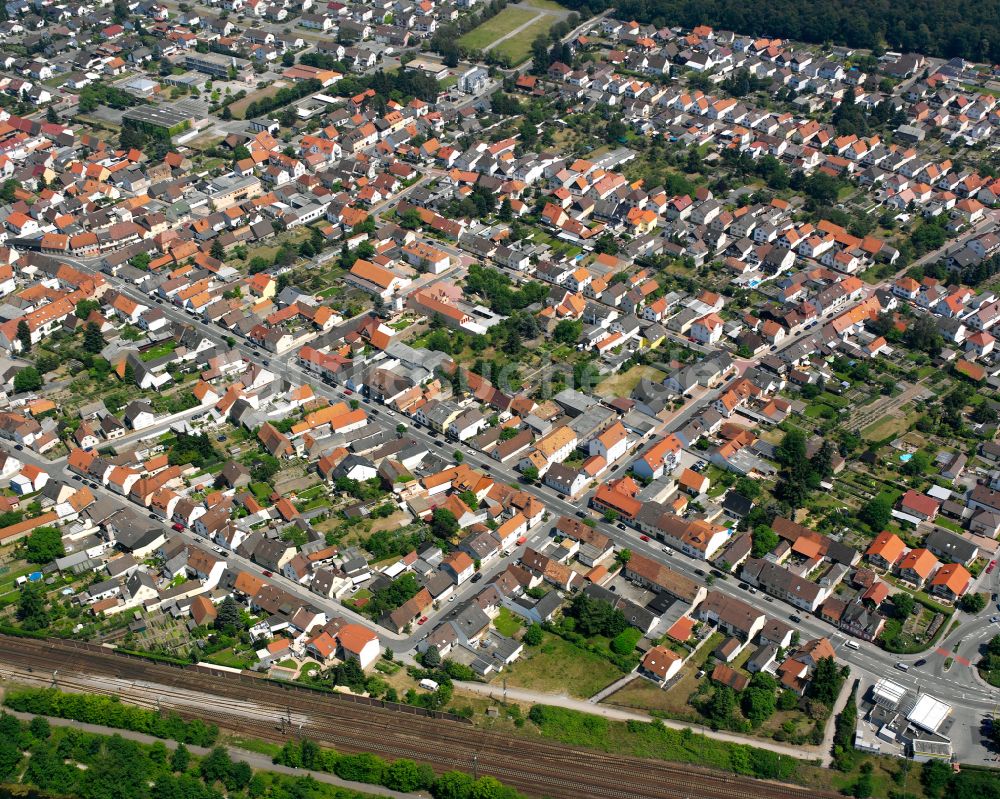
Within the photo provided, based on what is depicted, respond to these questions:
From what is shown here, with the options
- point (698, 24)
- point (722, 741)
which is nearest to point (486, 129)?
point (698, 24)

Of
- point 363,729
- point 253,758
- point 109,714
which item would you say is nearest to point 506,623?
point 363,729

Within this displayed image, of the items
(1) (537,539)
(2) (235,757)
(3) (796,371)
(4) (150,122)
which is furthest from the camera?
(4) (150,122)

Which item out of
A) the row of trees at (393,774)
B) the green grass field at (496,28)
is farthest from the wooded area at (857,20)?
the row of trees at (393,774)

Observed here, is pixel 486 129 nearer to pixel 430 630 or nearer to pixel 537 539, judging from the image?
pixel 537 539

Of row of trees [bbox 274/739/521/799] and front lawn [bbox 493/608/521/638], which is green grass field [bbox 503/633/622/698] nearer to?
front lawn [bbox 493/608/521/638]

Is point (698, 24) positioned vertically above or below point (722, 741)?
above

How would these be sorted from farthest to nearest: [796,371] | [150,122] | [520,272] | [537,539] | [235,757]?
[150,122]
[520,272]
[796,371]
[537,539]
[235,757]

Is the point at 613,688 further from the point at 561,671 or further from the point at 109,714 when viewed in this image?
the point at 109,714
